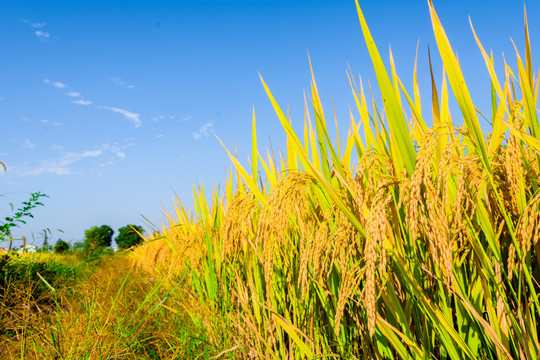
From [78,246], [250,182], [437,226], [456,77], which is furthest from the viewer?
[78,246]

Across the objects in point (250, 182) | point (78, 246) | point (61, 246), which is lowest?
point (250, 182)

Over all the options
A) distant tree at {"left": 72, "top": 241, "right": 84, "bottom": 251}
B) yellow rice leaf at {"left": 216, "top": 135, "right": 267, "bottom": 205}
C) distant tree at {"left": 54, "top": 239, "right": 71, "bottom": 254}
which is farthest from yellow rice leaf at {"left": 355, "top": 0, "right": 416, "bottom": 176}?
distant tree at {"left": 54, "top": 239, "right": 71, "bottom": 254}

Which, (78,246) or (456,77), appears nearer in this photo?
(456,77)

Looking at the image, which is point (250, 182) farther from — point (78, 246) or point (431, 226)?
point (78, 246)

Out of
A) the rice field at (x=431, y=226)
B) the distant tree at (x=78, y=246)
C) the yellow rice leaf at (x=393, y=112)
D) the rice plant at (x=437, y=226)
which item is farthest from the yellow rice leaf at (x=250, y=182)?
the distant tree at (x=78, y=246)

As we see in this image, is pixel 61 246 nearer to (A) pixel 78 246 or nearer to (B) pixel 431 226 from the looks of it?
(A) pixel 78 246

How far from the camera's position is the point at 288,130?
5.67 ft

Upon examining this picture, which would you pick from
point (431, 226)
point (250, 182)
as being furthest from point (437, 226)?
point (250, 182)

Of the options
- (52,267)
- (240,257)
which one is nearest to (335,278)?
(240,257)

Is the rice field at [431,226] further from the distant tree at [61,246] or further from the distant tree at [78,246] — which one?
the distant tree at [61,246]

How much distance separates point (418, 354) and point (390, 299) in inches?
9.6

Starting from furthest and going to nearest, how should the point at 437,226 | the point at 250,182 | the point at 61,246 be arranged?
the point at 61,246, the point at 250,182, the point at 437,226

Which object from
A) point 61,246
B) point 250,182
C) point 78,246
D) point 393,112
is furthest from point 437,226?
point 61,246

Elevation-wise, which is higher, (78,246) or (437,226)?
(78,246)
